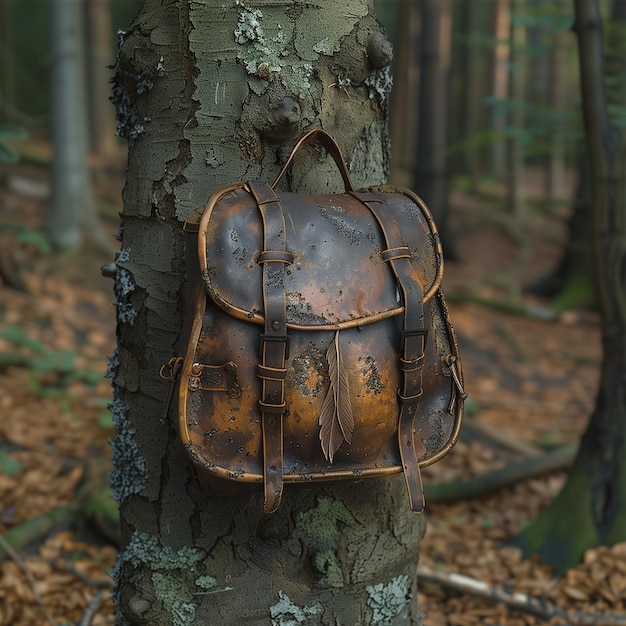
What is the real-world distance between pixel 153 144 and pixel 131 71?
0.62 ft

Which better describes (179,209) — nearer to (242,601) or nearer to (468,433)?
(242,601)

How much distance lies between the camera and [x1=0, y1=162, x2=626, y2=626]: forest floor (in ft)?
9.31

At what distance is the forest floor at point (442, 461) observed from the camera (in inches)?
112

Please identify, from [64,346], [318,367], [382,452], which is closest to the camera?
[318,367]

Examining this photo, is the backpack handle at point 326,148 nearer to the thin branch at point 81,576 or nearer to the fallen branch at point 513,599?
the fallen branch at point 513,599

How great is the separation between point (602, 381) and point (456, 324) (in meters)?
5.07

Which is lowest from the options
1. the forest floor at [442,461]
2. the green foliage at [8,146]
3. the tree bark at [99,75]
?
the forest floor at [442,461]

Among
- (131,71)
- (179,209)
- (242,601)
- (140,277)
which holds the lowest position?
(242,601)

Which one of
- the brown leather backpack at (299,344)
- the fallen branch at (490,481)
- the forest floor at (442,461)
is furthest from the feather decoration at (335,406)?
the fallen branch at (490,481)

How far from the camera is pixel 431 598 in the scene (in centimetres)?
291

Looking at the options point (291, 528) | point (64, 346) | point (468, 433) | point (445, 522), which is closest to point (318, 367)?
point (291, 528)

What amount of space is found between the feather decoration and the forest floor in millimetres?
1520

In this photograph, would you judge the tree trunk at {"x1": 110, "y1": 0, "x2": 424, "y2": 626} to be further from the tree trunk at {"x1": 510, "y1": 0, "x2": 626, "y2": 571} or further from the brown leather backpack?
the tree trunk at {"x1": 510, "y1": 0, "x2": 626, "y2": 571}

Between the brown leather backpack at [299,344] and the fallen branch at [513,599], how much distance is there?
55.4 inches
